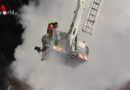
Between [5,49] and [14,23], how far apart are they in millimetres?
1790

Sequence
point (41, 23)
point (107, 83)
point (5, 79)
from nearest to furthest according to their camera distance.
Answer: point (5, 79) → point (41, 23) → point (107, 83)

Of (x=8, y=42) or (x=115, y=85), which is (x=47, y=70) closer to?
(x=8, y=42)

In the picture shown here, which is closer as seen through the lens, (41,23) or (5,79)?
(5,79)

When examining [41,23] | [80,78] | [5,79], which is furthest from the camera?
[41,23]

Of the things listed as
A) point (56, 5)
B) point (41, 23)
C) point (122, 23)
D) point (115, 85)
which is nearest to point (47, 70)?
point (41, 23)

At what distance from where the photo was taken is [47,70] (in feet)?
48.2

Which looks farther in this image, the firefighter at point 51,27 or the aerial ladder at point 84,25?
the firefighter at point 51,27

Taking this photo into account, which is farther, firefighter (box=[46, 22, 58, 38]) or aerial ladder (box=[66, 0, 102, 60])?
firefighter (box=[46, 22, 58, 38])

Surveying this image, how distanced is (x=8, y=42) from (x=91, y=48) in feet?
19.3

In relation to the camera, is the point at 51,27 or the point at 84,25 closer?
the point at 84,25

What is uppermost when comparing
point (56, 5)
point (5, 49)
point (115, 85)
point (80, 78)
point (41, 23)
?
point (56, 5)

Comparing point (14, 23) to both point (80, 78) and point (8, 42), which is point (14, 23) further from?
point (80, 78)

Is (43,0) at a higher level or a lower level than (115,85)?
higher

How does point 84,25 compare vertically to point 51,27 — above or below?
above
